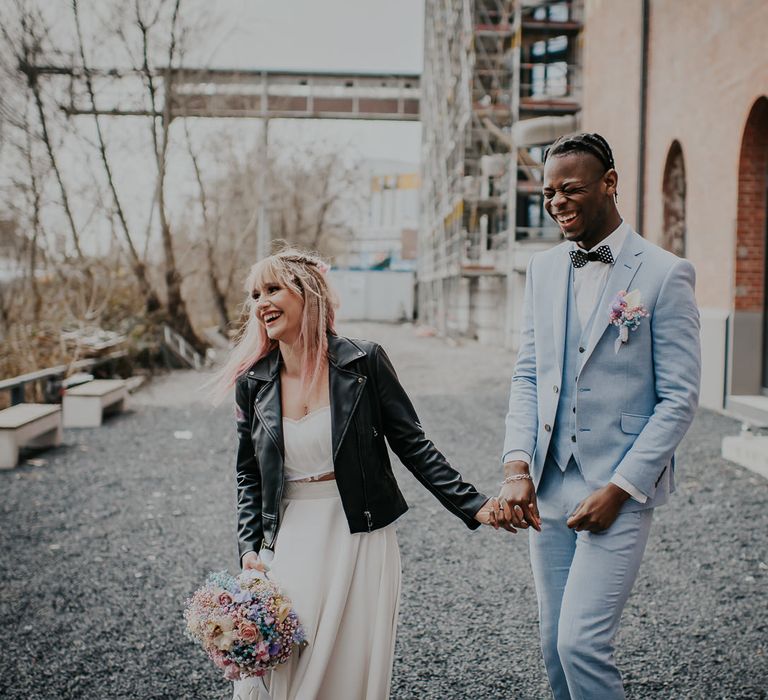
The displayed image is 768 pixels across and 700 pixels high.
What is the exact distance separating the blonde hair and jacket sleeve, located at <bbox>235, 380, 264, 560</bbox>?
0.09 m

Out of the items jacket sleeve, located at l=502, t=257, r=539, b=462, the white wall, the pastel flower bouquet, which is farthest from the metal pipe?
the white wall

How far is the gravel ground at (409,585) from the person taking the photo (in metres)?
3.70

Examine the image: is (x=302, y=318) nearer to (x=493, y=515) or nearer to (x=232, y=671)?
(x=493, y=515)

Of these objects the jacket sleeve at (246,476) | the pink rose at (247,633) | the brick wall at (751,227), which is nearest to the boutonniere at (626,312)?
the jacket sleeve at (246,476)

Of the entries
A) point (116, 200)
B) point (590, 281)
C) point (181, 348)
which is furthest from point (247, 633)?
point (181, 348)

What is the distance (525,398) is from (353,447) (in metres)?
0.62

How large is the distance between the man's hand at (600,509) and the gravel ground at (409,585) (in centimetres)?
147

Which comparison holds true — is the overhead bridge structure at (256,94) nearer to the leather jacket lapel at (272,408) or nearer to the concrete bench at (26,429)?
the concrete bench at (26,429)

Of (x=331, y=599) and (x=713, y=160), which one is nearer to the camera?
(x=331, y=599)

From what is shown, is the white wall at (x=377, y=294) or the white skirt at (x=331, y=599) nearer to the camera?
the white skirt at (x=331, y=599)

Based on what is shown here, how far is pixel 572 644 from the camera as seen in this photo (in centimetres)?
234

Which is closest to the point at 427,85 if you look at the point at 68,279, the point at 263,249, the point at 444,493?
the point at 263,249

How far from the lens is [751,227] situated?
11.4m

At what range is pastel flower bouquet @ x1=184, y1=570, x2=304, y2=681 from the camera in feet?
7.86
